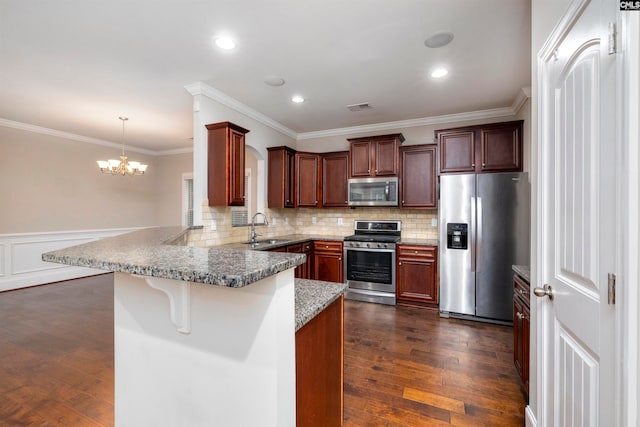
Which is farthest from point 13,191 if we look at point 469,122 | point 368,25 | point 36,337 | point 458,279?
point 469,122

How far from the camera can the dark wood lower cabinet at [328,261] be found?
14.2 feet

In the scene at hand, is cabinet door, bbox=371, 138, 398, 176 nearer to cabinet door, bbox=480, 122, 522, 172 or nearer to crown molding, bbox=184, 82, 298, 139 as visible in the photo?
cabinet door, bbox=480, 122, 522, 172

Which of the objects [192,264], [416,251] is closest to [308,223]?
[416,251]

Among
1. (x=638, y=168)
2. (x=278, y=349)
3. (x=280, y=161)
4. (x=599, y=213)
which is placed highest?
(x=280, y=161)

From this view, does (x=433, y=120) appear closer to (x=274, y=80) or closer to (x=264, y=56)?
(x=274, y=80)

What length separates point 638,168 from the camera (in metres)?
0.76

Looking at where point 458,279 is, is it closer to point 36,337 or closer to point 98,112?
point 36,337

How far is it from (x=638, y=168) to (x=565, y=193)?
0.49 meters

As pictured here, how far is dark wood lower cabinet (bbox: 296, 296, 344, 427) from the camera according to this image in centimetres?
115

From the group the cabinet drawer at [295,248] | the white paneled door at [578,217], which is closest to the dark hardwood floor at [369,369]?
the white paneled door at [578,217]

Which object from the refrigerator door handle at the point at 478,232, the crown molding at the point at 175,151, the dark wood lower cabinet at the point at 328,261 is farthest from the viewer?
the crown molding at the point at 175,151

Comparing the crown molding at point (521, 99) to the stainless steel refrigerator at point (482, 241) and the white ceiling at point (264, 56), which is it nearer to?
the white ceiling at point (264, 56)

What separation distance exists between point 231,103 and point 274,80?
864 millimetres

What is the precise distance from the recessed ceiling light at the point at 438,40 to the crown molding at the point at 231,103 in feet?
7.99
